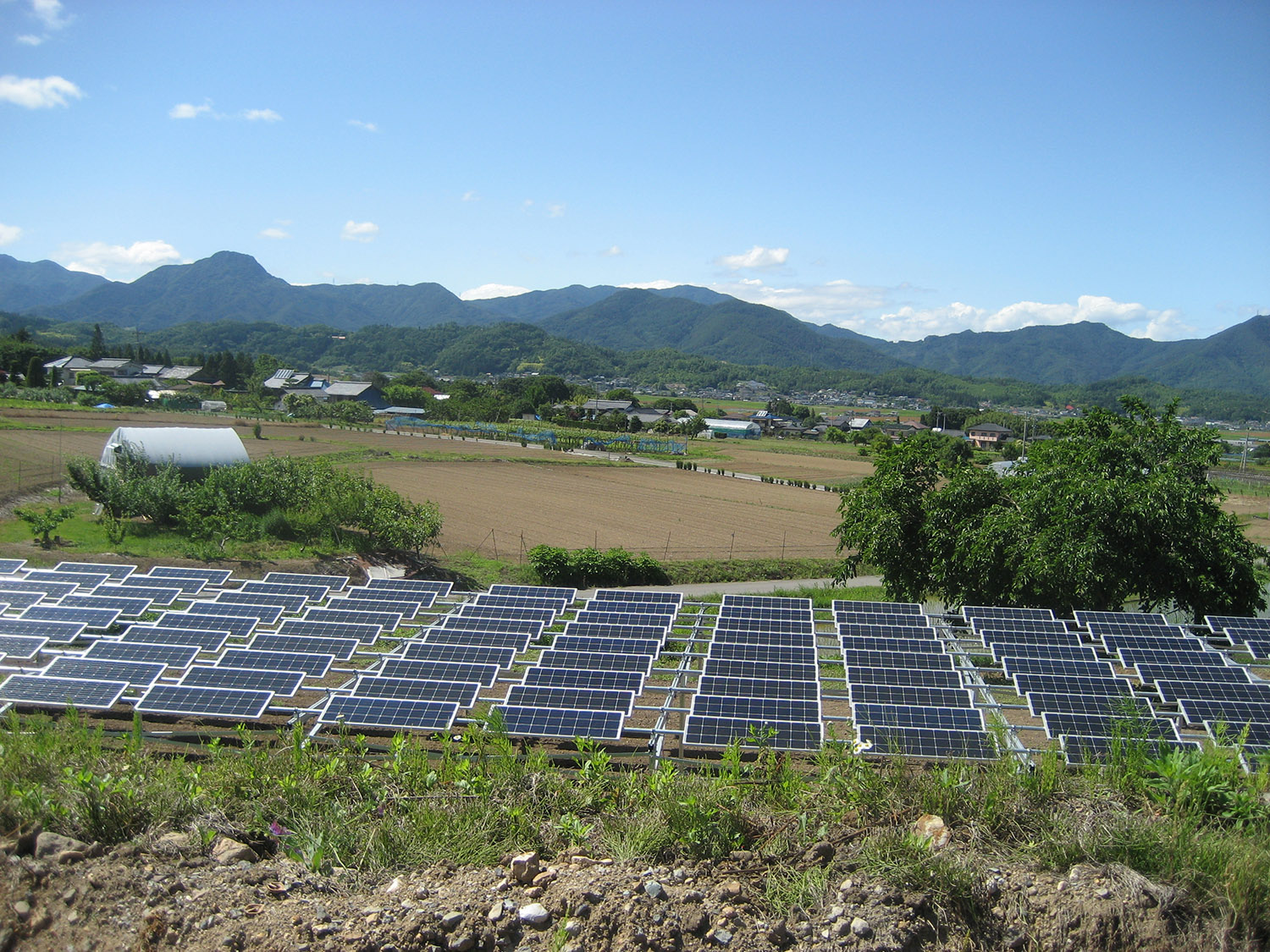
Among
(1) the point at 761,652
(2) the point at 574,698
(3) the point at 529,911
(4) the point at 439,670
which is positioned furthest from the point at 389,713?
(3) the point at 529,911

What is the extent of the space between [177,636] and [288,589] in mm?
3860

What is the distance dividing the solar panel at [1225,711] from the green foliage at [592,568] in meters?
24.5

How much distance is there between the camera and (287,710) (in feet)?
38.7

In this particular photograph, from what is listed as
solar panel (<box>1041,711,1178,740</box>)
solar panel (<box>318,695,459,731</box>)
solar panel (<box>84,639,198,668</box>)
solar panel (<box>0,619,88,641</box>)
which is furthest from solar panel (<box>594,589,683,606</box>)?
solar panel (<box>0,619,88,641</box>)

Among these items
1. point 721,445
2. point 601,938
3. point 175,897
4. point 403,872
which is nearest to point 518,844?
point 403,872

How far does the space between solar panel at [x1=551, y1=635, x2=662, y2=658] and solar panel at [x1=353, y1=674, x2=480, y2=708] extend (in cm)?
295

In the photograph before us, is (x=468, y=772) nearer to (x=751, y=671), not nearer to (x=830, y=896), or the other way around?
(x=830, y=896)

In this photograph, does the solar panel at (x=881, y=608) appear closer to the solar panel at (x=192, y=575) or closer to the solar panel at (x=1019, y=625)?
the solar panel at (x=1019, y=625)

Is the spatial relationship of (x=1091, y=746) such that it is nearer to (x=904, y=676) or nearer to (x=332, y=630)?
(x=904, y=676)

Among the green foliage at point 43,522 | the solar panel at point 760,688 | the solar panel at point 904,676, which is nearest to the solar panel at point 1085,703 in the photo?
the solar panel at point 904,676

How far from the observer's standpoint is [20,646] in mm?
13383

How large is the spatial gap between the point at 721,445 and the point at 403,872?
119m

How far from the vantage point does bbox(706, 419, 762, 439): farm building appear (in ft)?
469

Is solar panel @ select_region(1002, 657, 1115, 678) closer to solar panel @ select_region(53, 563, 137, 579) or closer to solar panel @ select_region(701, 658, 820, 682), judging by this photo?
solar panel @ select_region(701, 658, 820, 682)
